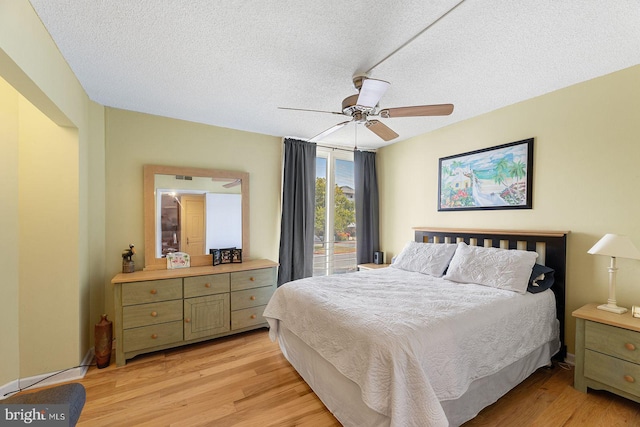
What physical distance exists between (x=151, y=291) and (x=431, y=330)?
8.49 ft

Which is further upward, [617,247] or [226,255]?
[617,247]

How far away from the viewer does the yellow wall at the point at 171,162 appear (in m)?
2.99

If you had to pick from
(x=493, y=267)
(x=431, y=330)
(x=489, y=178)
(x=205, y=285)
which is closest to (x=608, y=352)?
(x=493, y=267)

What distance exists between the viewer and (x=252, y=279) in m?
3.27

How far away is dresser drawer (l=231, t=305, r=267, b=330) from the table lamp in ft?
10.6

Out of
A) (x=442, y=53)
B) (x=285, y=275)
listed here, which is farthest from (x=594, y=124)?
(x=285, y=275)

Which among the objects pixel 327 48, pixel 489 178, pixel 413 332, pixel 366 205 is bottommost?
pixel 413 332

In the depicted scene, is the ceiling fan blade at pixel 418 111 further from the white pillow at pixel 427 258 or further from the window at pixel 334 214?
the window at pixel 334 214

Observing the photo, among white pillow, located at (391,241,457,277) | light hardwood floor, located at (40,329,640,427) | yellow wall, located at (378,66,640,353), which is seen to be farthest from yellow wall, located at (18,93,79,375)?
yellow wall, located at (378,66,640,353)

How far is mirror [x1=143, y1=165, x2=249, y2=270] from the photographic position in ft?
10.3

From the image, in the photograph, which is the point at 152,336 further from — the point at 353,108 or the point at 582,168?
the point at 582,168

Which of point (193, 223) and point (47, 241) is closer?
point (47, 241)

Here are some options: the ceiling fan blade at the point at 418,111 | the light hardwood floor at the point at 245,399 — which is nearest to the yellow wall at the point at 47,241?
the light hardwood floor at the point at 245,399

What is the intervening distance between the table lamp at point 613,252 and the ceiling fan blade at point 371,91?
6.90 feet
